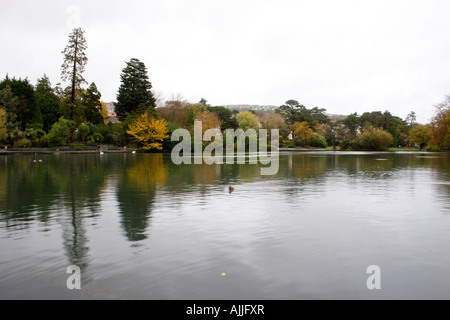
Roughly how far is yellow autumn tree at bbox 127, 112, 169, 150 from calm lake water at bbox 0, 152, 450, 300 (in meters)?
38.8

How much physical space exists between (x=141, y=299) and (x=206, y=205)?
5967mm

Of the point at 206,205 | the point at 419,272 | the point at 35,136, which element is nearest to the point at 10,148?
the point at 35,136

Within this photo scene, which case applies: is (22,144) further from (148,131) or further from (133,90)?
(133,90)

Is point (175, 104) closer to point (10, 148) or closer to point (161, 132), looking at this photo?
point (161, 132)

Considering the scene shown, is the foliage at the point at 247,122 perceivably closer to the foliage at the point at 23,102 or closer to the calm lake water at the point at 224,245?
the foliage at the point at 23,102

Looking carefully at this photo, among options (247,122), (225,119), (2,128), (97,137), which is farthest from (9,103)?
(225,119)

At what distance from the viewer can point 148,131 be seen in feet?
166

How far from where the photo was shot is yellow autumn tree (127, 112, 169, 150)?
165 ft

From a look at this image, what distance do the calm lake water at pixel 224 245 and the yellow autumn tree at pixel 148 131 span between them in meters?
38.8

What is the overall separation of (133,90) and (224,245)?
197 feet

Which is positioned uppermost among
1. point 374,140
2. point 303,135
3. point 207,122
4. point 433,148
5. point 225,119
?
point 225,119

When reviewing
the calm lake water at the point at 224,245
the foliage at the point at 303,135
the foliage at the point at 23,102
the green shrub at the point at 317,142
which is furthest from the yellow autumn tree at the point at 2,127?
the green shrub at the point at 317,142
